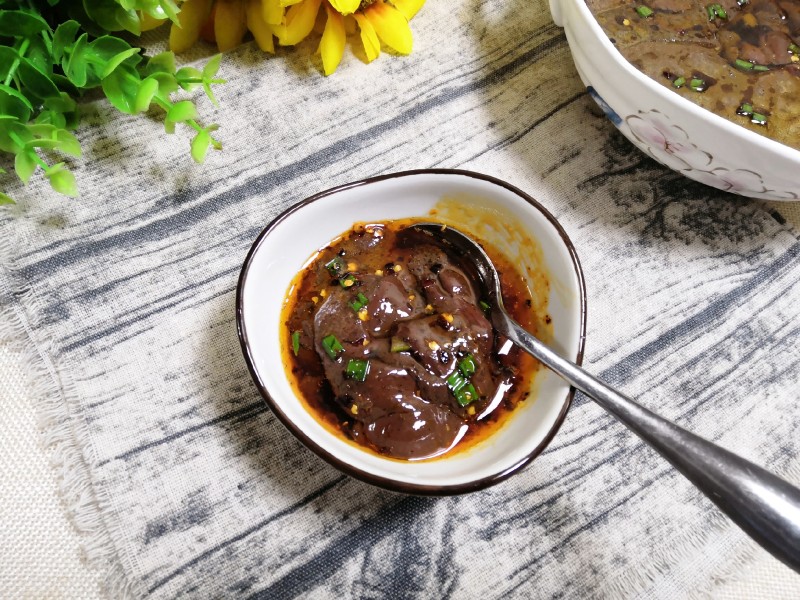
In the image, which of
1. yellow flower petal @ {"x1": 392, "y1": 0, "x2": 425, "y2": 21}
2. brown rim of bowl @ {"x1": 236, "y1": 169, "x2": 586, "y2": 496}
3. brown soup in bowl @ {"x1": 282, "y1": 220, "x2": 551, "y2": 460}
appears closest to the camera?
brown rim of bowl @ {"x1": 236, "y1": 169, "x2": 586, "y2": 496}

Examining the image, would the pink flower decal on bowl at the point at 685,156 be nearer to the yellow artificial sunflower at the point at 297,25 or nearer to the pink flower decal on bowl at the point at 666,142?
the pink flower decal on bowl at the point at 666,142

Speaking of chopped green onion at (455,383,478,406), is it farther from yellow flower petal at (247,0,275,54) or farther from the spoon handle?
yellow flower petal at (247,0,275,54)

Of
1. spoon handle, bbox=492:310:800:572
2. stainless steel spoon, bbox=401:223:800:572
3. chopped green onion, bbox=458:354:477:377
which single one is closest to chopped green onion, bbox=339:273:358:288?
chopped green onion, bbox=458:354:477:377

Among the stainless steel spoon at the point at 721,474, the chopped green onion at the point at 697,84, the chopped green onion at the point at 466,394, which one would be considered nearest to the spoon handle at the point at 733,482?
the stainless steel spoon at the point at 721,474

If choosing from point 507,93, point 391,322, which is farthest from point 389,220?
point 507,93

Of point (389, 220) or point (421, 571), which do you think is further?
point (389, 220)

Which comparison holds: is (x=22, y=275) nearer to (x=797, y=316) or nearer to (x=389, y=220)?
(x=389, y=220)
